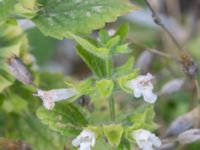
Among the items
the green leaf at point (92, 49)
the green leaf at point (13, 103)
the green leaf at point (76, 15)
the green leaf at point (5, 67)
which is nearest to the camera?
the green leaf at point (92, 49)

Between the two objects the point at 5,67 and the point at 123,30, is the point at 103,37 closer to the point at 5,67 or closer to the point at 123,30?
the point at 123,30

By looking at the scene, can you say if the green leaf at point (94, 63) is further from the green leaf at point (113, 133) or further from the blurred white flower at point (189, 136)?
the blurred white flower at point (189, 136)

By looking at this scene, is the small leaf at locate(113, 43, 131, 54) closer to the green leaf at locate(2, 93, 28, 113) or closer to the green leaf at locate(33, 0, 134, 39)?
the green leaf at locate(33, 0, 134, 39)

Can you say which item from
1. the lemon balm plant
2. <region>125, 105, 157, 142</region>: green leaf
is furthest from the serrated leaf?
<region>125, 105, 157, 142</region>: green leaf

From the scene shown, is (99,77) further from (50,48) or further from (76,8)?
(50,48)

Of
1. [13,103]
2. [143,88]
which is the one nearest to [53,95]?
[143,88]

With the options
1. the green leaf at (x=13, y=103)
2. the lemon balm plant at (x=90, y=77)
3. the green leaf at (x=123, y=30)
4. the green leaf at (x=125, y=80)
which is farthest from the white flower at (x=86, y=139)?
the green leaf at (x=13, y=103)
